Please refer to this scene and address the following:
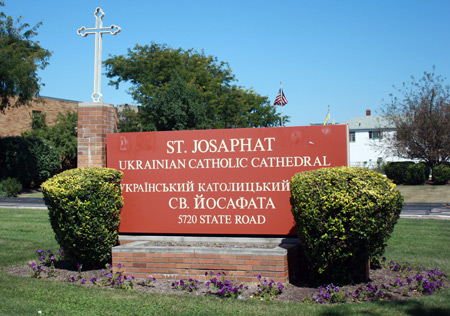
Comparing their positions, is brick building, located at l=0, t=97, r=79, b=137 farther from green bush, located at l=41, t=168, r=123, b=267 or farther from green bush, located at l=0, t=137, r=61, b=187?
green bush, located at l=41, t=168, r=123, b=267

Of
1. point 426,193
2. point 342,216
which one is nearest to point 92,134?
point 342,216

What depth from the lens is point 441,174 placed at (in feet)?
109

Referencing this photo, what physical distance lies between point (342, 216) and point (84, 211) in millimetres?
3744

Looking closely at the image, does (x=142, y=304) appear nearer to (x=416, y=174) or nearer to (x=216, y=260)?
A: (x=216, y=260)

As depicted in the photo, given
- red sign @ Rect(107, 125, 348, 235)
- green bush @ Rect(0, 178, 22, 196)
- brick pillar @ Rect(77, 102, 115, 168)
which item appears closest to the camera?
red sign @ Rect(107, 125, 348, 235)

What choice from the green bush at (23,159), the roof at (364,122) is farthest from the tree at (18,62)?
Result: the roof at (364,122)

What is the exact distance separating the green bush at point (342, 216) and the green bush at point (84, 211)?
2.96 metres

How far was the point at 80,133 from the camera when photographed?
8.57 meters

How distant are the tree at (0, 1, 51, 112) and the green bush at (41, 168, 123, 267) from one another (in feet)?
Result: 75.2

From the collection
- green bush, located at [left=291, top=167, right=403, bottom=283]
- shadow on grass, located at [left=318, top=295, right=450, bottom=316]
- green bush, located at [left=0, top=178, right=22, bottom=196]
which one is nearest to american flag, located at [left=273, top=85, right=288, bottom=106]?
green bush, located at [left=0, top=178, right=22, bottom=196]

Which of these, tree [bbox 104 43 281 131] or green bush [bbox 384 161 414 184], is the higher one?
tree [bbox 104 43 281 131]

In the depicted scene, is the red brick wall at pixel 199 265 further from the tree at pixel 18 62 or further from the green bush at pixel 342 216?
the tree at pixel 18 62

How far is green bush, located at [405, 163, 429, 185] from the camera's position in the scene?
3369 cm

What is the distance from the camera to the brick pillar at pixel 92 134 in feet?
27.9
